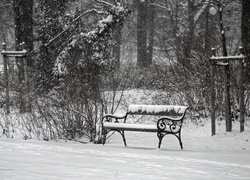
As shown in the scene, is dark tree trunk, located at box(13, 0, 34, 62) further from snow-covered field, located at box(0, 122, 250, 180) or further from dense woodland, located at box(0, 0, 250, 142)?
snow-covered field, located at box(0, 122, 250, 180)

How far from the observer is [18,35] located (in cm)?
1564

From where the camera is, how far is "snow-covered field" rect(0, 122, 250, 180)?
454 cm

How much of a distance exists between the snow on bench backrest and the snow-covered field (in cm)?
62

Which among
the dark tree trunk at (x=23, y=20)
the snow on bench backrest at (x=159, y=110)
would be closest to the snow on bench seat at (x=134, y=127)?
the snow on bench backrest at (x=159, y=110)

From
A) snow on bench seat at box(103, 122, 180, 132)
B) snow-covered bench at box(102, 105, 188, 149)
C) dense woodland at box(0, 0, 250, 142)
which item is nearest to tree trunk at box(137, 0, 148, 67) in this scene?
dense woodland at box(0, 0, 250, 142)

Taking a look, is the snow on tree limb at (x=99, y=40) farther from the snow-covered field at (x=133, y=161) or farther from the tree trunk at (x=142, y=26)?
the tree trunk at (x=142, y=26)

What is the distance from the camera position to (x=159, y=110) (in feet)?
26.5

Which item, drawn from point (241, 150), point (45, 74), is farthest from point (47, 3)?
point (241, 150)

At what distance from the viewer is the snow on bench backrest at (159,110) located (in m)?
7.75

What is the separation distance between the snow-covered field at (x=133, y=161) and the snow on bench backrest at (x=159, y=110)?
621 mm

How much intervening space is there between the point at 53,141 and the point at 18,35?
8.72 m

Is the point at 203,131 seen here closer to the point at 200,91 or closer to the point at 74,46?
the point at 200,91

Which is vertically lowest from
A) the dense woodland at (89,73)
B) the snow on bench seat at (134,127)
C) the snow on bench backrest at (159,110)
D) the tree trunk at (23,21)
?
the snow on bench seat at (134,127)

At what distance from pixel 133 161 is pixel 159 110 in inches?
103
